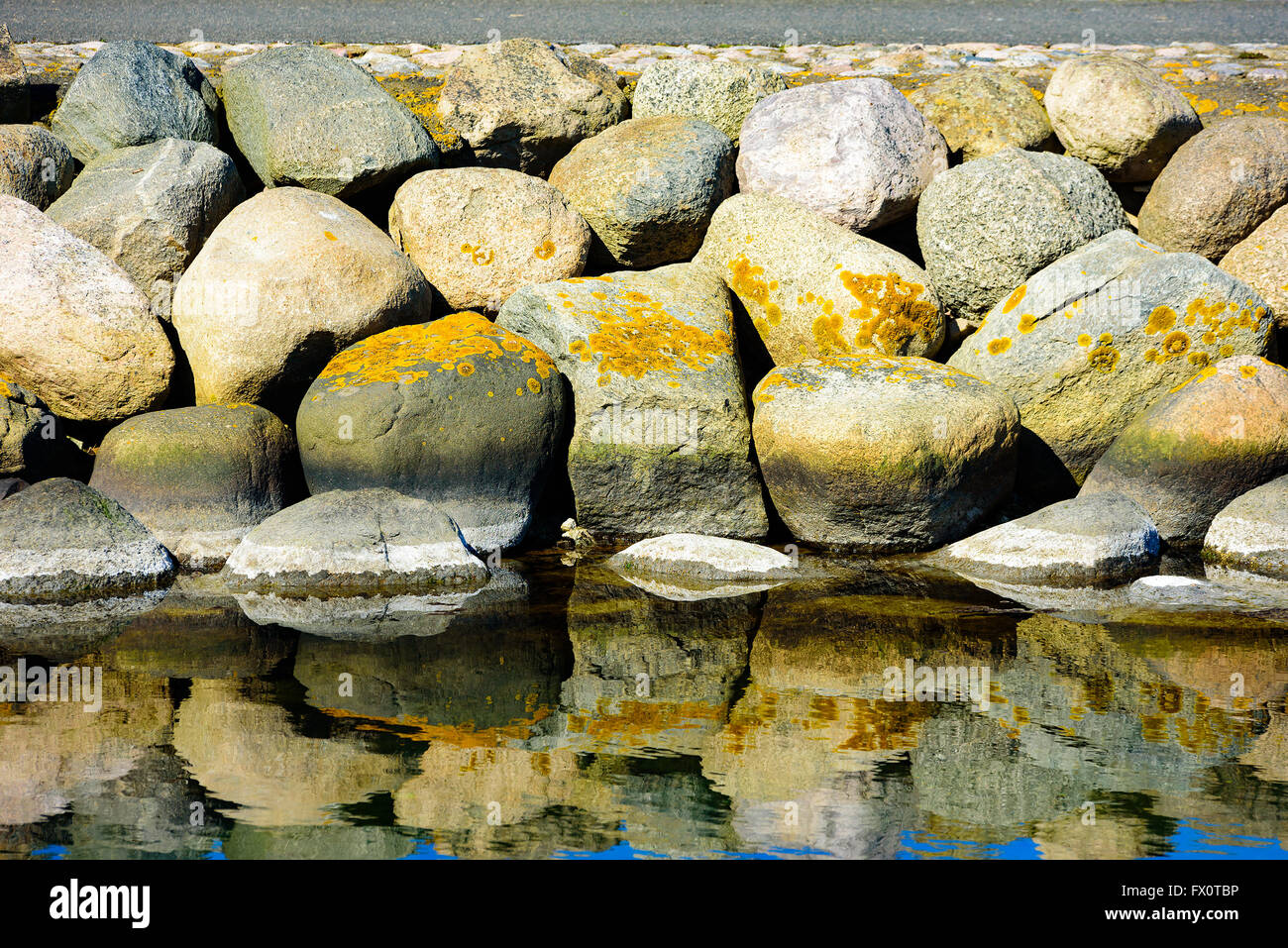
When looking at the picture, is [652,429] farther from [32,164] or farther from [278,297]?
[32,164]

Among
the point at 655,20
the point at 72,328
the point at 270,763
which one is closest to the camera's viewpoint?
the point at 270,763

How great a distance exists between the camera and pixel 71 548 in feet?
21.0

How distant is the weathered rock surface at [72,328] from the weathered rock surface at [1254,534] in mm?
6312

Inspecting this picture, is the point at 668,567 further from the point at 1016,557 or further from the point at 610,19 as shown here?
the point at 610,19

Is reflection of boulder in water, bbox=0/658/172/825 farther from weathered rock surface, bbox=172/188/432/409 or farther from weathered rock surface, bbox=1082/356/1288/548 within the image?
weathered rock surface, bbox=1082/356/1288/548

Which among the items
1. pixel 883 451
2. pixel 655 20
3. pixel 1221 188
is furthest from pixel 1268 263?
pixel 655 20

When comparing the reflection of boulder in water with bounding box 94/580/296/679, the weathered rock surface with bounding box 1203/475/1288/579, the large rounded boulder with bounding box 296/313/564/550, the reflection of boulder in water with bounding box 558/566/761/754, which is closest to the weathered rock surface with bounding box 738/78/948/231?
the large rounded boulder with bounding box 296/313/564/550

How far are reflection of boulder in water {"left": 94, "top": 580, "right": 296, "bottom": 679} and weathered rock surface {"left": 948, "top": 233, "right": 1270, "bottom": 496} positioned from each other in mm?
4879

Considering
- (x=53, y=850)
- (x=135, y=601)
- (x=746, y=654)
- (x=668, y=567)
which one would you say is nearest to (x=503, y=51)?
(x=668, y=567)

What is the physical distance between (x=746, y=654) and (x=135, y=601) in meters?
3.08

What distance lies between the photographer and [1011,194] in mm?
8398

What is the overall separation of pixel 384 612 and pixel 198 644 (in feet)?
2.90

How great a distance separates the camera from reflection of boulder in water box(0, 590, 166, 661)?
5426 mm

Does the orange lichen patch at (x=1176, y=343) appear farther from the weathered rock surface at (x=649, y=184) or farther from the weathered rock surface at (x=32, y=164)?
the weathered rock surface at (x=32, y=164)
